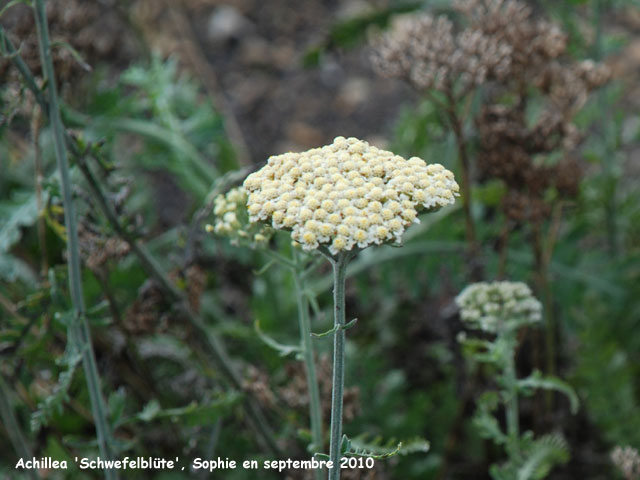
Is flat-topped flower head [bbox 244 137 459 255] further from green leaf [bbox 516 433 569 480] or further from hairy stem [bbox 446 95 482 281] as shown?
green leaf [bbox 516 433 569 480]

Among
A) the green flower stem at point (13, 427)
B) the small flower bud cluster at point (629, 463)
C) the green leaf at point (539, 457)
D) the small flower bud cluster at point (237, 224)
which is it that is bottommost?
the green leaf at point (539, 457)

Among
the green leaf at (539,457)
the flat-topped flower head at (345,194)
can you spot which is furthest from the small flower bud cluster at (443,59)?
the green leaf at (539,457)

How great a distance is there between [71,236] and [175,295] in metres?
0.38

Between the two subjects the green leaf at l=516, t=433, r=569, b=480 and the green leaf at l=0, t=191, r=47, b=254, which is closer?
the green leaf at l=516, t=433, r=569, b=480

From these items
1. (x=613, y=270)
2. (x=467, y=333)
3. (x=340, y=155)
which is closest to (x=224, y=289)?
(x=467, y=333)

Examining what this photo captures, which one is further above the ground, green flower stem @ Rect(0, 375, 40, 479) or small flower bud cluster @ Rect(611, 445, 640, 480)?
green flower stem @ Rect(0, 375, 40, 479)

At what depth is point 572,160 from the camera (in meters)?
2.16

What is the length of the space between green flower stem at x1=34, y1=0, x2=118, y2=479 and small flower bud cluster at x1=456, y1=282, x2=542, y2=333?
90cm

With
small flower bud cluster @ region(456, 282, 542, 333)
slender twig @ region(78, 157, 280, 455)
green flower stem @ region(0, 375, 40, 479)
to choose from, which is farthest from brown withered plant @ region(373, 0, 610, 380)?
green flower stem @ region(0, 375, 40, 479)

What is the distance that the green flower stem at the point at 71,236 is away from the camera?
156 cm

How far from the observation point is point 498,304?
71.6 inches

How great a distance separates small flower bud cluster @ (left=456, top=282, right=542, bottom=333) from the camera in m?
1.78

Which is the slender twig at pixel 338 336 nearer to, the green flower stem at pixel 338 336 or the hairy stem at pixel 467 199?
the green flower stem at pixel 338 336

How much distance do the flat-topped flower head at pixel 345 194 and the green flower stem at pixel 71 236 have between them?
48cm
